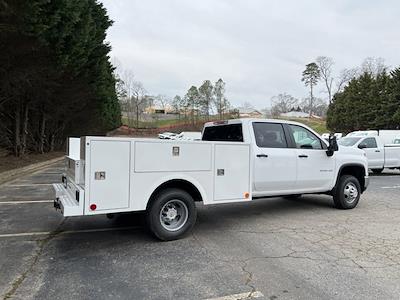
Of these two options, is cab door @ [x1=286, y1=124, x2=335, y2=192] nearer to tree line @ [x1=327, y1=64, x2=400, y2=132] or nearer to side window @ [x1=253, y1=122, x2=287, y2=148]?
side window @ [x1=253, y1=122, x2=287, y2=148]

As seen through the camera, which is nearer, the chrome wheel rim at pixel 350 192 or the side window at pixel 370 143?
the chrome wheel rim at pixel 350 192

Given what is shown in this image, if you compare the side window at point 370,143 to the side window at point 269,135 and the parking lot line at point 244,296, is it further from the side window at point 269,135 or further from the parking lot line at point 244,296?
the parking lot line at point 244,296

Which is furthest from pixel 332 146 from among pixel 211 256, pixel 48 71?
pixel 48 71

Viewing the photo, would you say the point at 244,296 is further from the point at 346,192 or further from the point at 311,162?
the point at 346,192

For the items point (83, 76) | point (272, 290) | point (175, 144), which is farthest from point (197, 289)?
point (83, 76)

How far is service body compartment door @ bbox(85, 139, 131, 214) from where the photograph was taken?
548 cm

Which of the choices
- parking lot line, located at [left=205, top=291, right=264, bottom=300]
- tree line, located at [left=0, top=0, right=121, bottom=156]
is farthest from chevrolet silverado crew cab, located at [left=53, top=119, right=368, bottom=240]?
tree line, located at [left=0, top=0, right=121, bottom=156]

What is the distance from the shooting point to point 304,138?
8516 mm

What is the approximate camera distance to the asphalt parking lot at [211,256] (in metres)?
4.44

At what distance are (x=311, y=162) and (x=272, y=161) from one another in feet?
3.77

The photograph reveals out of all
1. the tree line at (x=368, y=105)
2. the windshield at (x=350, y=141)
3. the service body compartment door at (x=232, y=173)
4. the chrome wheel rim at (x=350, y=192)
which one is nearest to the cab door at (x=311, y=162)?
the chrome wheel rim at (x=350, y=192)

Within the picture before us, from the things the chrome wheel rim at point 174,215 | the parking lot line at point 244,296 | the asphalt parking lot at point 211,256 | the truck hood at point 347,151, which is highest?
the truck hood at point 347,151

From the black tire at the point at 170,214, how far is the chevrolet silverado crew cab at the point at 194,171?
0.02 m

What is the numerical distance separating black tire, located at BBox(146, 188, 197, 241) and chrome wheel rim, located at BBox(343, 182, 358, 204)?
4.37 metres
